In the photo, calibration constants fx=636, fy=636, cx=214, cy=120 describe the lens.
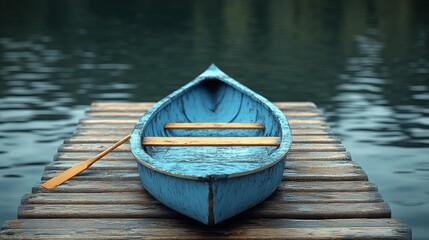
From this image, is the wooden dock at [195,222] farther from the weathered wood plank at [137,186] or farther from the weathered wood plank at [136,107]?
the weathered wood plank at [136,107]

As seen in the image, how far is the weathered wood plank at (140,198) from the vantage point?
18.9ft

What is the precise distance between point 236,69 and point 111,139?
8.43 meters

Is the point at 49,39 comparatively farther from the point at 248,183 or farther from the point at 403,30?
the point at 248,183

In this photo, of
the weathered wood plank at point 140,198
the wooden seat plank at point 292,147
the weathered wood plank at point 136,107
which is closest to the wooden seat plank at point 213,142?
the weathered wood plank at point 140,198

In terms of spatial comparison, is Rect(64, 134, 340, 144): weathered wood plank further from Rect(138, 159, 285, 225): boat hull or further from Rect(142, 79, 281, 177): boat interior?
Rect(138, 159, 285, 225): boat hull

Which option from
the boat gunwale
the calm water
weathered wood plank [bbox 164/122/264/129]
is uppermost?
the boat gunwale

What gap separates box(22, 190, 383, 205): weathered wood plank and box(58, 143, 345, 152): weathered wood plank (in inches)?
58.9

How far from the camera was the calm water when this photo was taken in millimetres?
8508

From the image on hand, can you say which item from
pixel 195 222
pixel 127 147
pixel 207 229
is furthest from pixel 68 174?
pixel 207 229

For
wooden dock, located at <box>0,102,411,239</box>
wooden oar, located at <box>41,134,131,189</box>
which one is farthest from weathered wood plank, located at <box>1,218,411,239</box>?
wooden oar, located at <box>41,134,131,189</box>

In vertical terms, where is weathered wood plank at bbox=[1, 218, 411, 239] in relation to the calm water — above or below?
above

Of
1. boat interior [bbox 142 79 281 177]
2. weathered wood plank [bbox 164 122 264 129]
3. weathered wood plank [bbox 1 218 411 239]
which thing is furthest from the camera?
weathered wood plank [bbox 164 122 264 129]

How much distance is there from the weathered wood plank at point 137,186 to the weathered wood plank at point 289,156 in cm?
78

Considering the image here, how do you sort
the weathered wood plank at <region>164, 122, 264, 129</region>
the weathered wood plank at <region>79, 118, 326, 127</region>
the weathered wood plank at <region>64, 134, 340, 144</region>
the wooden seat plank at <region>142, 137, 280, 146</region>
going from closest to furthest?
the wooden seat plank at <region>142, 137, 280, 146</region> < the weathered wood plank at <region>164, 122, 264, 129</region> < the weathered wood plank at <region>64, 134, 340, 144</region> < the weathered wood plank at <region>79, 118, 326, 127</region>
